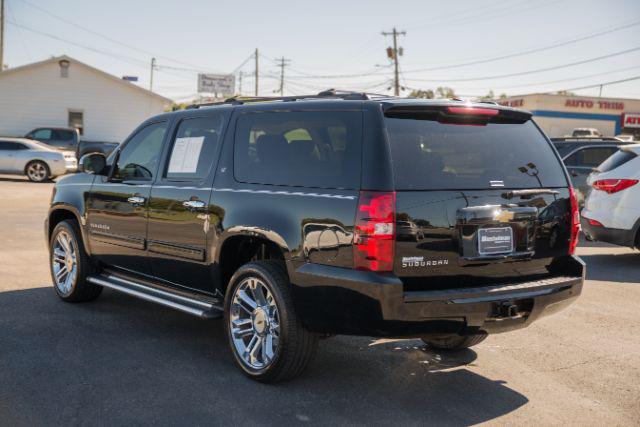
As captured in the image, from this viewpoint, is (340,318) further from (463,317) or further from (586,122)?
(586,122)

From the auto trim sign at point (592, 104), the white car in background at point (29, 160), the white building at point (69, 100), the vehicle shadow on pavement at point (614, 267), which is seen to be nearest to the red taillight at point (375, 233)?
the vehicle shadow on pavement at point (614, 267)

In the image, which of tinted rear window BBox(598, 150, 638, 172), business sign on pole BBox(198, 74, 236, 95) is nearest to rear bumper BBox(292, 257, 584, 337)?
tinted rear window BBox(598, 150, 638, 172)

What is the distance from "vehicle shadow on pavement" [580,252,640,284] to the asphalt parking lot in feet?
7.50

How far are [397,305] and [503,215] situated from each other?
3.13 feet

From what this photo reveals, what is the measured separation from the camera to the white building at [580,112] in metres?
66.1

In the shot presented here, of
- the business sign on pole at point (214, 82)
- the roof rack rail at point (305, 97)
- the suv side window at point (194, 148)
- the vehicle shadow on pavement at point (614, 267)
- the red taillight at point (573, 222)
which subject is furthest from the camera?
the business sign on pole at point (214, 82)

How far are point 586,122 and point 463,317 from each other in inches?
2736

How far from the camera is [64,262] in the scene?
23.7ft

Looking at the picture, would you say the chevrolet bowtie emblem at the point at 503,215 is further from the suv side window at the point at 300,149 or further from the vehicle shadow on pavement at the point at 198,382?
the vehicle shadow on pavement at the point at 198,382

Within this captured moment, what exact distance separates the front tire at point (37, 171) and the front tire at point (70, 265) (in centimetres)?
1892

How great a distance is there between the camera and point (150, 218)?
5.90m

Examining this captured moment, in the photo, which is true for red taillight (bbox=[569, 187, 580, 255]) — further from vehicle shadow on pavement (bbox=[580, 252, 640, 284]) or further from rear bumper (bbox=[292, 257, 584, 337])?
vehicle shadow on pavement (bbox=[580, 252, 640, 284])

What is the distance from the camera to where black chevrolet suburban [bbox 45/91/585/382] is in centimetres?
418

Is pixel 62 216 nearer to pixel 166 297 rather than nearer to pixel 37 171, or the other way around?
pixel 166 297
